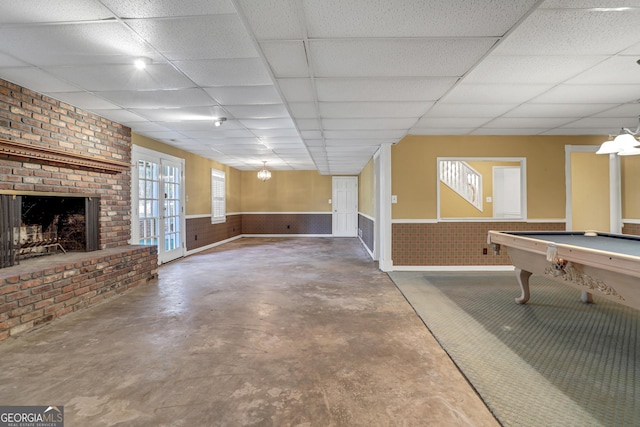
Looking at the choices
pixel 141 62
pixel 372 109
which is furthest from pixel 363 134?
pixel 141 62

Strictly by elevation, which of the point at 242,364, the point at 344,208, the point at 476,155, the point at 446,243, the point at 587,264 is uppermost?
the point at 476,155

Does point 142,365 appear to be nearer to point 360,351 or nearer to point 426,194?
point 360,351

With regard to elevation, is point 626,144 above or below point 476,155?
below

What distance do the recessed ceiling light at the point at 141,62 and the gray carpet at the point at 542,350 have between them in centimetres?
338

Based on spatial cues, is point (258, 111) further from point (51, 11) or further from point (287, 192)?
point (287, 192)

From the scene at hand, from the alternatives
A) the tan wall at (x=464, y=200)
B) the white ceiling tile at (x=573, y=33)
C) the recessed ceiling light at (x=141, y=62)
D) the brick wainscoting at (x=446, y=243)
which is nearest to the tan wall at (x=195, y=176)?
the recessed ceiling light at (x=141, y=62)

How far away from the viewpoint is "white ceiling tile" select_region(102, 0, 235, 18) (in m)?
1.94

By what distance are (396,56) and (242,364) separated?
99.1 inches

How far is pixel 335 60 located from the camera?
2.49 meters

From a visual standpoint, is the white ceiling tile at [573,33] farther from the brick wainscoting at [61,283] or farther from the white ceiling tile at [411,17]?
the brick wainscoting at [61,283]

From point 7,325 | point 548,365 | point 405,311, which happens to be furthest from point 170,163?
point 548,365

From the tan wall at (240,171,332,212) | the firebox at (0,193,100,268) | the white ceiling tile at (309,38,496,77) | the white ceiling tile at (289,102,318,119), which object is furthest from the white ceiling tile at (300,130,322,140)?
the tan wall at (240,171,332,212)

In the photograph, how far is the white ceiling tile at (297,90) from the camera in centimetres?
288

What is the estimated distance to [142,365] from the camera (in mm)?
2252
